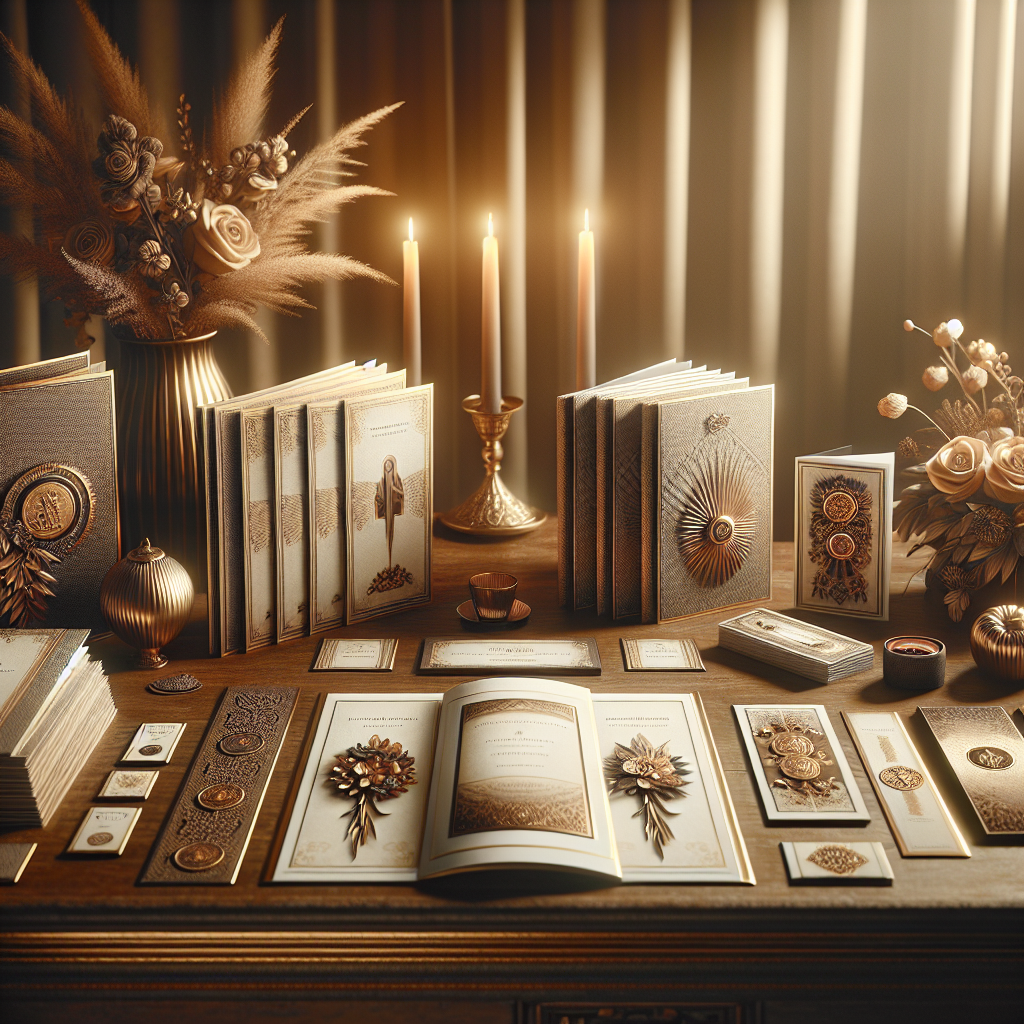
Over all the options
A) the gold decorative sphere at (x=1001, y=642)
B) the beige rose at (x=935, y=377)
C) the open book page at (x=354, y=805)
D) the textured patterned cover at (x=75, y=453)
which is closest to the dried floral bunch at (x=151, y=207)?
the textured patterned cover at (x=75, y=453)

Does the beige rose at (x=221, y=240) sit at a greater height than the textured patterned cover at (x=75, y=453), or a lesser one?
greater

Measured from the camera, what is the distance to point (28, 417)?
114cm

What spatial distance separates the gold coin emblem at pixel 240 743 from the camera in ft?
3.31

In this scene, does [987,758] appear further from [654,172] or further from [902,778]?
[654,172]

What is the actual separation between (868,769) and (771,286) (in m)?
1.01

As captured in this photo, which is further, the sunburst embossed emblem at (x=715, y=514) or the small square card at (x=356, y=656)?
the sunburst embossed emblem at (x=715, y=514)

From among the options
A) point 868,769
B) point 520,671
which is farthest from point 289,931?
point 868,769

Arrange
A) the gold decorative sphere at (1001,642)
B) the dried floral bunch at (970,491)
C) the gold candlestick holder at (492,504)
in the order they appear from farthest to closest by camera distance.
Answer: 1. the gold candlestick holder at (492,504)
2. the dried floral bunch at (970,491)
3. the gold decorative sphere at (1001,642)

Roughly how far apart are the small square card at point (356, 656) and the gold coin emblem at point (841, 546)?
1.78ft

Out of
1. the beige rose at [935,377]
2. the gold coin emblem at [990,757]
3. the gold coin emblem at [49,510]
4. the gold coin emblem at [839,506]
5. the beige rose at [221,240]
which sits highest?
the beige rose at [221,240]

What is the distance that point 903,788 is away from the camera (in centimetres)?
94

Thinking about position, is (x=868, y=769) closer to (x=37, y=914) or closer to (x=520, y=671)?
(x=520, y=671)

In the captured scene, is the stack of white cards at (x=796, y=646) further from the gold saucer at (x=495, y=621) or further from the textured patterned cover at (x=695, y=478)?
the gold saucer at (x=495, y=621)

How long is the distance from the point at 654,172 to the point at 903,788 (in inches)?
45.1
